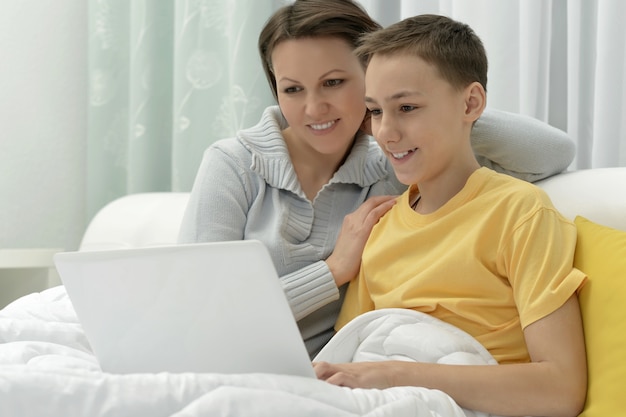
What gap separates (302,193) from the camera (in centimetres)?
155

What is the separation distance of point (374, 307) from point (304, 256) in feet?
0.67

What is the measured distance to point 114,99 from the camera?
2.56 m

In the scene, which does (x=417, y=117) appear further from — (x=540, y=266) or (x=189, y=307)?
(x=189, y=307)

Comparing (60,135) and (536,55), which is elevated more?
(536,55)

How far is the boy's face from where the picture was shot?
128 cm

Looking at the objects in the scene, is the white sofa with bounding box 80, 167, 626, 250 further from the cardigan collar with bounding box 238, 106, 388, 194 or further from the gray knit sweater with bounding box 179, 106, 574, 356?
the cardigan collar with bounding box 238, 106, 388, 194

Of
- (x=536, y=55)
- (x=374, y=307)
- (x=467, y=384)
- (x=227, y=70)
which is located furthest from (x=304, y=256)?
(x=227, y=70)

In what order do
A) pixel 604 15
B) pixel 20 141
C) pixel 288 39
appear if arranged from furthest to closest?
pixel 20 141 < pixel 604 15 < pixel 288 39

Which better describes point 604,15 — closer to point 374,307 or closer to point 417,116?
point 417,116

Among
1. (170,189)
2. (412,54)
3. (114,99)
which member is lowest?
(170,189)

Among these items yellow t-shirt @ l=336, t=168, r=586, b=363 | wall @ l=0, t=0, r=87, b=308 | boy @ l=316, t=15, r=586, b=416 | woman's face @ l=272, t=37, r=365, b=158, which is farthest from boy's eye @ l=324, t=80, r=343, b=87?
wall @ l=0, t=0, r=87, b=308

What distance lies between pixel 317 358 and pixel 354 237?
0.27m

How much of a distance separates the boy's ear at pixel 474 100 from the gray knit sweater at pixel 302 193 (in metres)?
0.15

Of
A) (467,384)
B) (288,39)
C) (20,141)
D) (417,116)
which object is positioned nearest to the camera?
(467,384)
